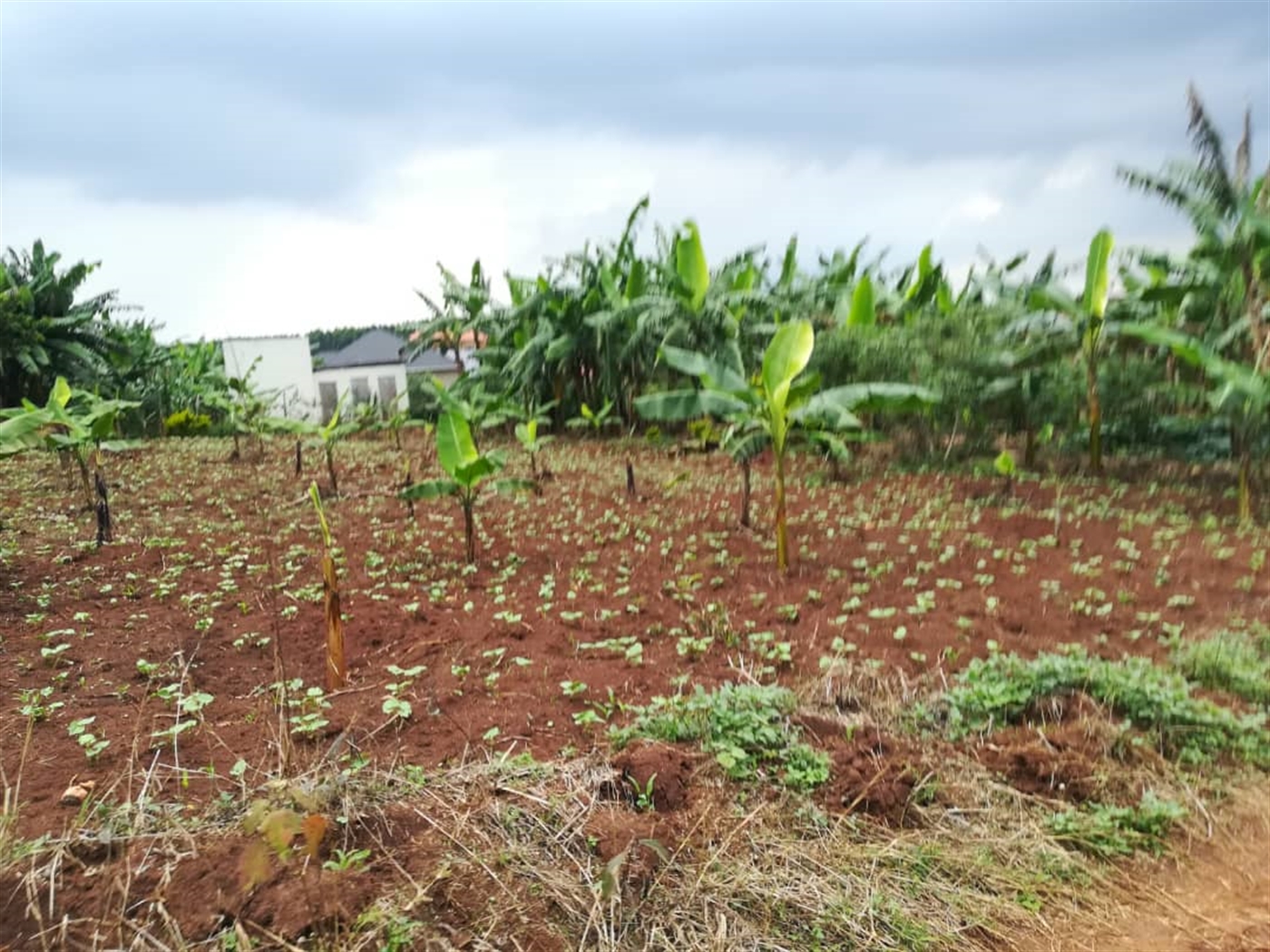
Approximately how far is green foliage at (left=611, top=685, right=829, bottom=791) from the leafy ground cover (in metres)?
0.01

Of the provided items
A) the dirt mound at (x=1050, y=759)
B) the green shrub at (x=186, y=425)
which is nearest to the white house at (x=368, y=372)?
the green shrub at (x=186, y=425)

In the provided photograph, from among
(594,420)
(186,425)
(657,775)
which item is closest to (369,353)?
(186,425)

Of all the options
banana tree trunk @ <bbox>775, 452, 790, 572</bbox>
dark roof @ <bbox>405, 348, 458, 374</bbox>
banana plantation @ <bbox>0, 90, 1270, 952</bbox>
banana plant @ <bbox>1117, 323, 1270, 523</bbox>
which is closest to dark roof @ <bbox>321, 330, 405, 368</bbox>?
dark roof @ <bbox>405, 348, 458, 374</bbox>

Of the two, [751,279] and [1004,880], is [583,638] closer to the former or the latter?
[1004,880]

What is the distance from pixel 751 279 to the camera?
10.8m

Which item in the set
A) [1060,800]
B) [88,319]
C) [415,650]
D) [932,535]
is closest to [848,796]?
[1060,800]

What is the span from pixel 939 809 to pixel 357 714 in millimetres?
2066

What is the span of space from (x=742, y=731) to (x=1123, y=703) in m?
1.46

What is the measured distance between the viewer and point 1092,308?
696 cm

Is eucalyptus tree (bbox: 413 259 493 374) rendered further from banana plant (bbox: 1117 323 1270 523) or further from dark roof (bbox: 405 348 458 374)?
dark roof (bbox: 405 348 458 374)

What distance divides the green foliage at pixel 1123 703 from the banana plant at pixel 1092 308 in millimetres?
4562

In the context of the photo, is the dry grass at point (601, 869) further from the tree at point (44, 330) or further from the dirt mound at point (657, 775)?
the tree at point (44, 330)

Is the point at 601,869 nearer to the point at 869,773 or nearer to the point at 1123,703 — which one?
the point at 869,773

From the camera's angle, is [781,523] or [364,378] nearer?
[781,523]
